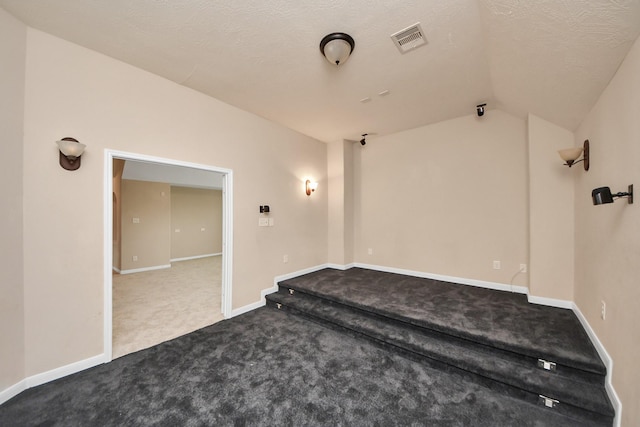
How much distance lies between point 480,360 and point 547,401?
0.44 meters

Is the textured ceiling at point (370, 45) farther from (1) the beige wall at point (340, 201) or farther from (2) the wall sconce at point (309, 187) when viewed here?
(1) the beige wall at point (340, 201)

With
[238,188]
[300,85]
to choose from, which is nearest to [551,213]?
[300,85]

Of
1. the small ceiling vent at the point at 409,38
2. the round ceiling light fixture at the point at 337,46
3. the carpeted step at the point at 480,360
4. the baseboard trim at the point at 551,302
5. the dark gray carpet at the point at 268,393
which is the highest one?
the small ceiling vent at the point at 409,38

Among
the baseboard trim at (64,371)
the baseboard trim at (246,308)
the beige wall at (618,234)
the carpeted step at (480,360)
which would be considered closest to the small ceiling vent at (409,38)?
the beige wall at (618,234)

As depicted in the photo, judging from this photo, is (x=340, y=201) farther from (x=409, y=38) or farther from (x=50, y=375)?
(x=50, y=375)

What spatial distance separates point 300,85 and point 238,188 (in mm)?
1646

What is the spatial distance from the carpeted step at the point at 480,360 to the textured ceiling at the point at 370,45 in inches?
95.0

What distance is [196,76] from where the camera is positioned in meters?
2.66

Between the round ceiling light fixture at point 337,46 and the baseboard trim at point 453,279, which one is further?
the baseboard trim at point 453,279

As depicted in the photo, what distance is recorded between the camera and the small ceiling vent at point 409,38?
6.36ft

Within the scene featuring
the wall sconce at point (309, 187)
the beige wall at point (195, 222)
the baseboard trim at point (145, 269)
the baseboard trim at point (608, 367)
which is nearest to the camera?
the baseboard trim at point (608, 367)

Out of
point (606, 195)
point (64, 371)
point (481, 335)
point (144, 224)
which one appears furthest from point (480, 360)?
point (144, 224)

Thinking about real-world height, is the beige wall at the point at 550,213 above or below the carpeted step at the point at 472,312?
above

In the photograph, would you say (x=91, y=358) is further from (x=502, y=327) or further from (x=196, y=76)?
(x=502, y=327)
